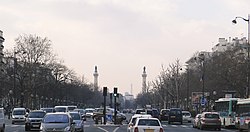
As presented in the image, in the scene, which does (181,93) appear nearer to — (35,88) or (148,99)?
(35,88)

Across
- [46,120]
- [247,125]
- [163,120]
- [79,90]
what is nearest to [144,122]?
[46,120]

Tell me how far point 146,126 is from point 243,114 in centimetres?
1917

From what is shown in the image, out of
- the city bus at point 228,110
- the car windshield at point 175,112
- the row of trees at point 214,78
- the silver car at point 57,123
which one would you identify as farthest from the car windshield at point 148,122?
the row of trees at point 214,78

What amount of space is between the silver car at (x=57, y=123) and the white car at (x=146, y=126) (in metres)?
3.47

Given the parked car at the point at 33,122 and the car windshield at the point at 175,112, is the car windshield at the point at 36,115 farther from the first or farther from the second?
the car windshield at the point at 175,112

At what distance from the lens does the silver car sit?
28.1 m

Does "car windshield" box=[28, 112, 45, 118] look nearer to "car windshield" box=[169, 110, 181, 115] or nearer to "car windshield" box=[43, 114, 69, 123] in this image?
"car windshield" box=[43, 114, 69, 123]

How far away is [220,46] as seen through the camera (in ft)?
631

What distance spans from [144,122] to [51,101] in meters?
115

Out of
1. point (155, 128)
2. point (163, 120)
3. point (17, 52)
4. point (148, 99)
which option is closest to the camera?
point (155, 128)

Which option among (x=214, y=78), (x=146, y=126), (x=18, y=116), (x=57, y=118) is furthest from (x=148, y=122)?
(x=214, y=78)

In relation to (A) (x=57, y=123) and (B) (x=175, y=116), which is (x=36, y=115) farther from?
(B) (x=175, y=116)

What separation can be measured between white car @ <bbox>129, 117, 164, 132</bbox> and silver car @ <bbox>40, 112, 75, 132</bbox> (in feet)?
11.4

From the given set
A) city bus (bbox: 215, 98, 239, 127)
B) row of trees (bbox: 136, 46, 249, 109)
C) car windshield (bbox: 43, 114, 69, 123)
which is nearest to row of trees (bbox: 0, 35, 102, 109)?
row of trees (bbox: 136, 46, 249, 109)
